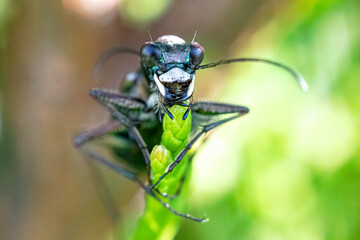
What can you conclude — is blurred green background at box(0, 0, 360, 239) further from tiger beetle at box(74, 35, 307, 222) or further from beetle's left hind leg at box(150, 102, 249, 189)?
beetle's left hind leg at box(150, 102, 249, 189)

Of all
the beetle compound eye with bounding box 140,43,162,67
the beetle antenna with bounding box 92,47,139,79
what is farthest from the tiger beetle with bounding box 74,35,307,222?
the beetle antenna with bounding box 92,47,139,79

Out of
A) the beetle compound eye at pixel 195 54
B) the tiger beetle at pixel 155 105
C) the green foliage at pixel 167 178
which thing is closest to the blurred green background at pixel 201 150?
the tiger beetle at pixel 155 105

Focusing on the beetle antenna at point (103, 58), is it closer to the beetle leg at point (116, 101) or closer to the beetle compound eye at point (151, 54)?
the beetle leg at point (116, 101)

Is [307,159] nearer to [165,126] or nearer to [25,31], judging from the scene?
[165,126]

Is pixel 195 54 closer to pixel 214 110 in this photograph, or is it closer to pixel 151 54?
pixel 151 54

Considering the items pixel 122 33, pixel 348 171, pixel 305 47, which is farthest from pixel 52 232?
pixel 305 47

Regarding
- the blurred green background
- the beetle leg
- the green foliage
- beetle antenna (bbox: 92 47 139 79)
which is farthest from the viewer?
beetle antenna (bbox: 92 47 139 79)
